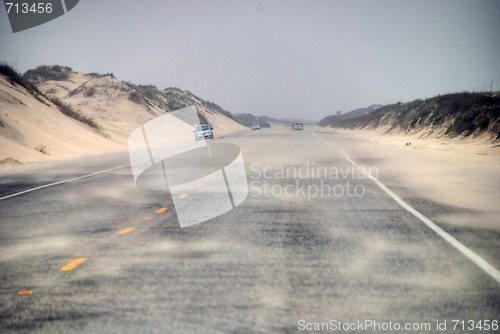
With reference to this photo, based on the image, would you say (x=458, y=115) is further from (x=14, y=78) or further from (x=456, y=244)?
(x=14, y=78)

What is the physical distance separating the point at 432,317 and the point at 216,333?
6.06ft

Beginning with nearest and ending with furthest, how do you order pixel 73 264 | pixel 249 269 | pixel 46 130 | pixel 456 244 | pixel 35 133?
1. pixel 249 269
2. pixel 73 264
3. pixel 456 244
4. pixel 35 133
5. pixel 46 130

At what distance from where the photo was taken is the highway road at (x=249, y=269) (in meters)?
3.61

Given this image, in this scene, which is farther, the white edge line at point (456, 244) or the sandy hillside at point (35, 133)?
the sandy hillside at point (35, 133)

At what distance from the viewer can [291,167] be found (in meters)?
15.9

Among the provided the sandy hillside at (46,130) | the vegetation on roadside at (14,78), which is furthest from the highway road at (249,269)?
the vegetation on roadside at (14,78)

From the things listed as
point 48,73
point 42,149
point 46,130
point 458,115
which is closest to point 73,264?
point 42,149

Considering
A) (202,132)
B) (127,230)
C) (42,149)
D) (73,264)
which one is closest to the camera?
(73,264)

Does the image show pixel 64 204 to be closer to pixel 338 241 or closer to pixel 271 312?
pixel 338 241

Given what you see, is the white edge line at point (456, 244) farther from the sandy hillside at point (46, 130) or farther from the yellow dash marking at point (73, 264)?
the sandy hillside at point (46, 130)

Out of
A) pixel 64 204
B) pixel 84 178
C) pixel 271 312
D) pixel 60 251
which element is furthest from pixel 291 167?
pixel 271 312

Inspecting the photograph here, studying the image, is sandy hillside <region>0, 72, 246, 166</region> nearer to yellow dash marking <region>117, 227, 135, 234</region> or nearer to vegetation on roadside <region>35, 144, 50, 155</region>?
vegetation on roadside <region>35, 144, 50, 155</region>

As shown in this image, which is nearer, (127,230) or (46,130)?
(127,230)

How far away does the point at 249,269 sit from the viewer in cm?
477
